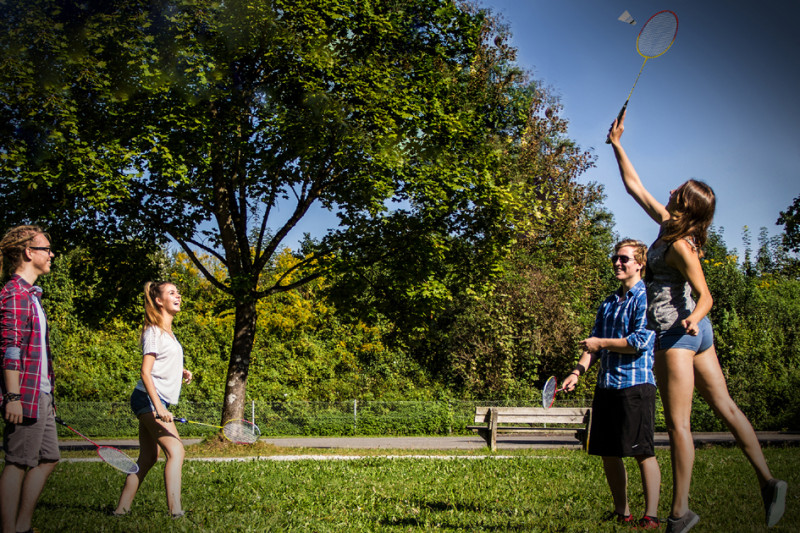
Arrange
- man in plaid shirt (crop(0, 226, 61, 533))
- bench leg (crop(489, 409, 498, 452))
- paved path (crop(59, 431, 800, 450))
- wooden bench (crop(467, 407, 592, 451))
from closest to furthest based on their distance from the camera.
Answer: man in plaid shirt (crop(0, 226, 61, 533)) < bench leg (crop(489, 409, 498, 452)) < wooden bench (crop(467, 407, 592, 451)) < paved path (crop(59, 431, 800, 450))

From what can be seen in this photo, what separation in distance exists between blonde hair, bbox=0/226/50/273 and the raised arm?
4.06m

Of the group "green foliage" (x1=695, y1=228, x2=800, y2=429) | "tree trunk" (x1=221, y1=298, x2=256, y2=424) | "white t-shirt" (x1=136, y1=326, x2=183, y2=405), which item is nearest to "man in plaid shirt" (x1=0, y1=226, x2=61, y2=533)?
"white t-shirt" (x1=136, y1=326, x2=183, y2=405)

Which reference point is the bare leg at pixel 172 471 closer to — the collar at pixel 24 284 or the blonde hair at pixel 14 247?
the collar at pixel 24 284

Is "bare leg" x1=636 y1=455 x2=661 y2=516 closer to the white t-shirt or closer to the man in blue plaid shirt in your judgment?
the man in blue plaid shirt

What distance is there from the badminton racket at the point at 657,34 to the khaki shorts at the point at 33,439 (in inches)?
198

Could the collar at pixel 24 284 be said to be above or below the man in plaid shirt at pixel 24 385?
above

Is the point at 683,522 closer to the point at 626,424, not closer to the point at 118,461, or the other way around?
the point at 626,424

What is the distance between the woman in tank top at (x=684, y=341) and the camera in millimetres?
3551

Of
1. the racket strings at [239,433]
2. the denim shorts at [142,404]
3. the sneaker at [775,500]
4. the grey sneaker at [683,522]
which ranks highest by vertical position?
the denim shorts at [142,404]

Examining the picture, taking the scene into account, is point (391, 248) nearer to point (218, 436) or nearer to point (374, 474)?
point (218, 436)

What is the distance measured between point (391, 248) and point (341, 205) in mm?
1644

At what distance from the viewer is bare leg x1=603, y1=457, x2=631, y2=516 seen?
4219mm

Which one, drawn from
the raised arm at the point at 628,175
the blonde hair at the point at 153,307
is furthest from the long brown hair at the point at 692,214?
the blonde hair at the point at 153,307

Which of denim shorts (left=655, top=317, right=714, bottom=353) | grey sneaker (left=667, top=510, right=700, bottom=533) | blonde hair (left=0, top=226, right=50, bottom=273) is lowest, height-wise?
grey sneaker (left=667, top=510, right=700, bottom=533)
